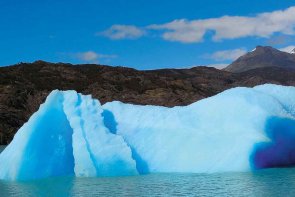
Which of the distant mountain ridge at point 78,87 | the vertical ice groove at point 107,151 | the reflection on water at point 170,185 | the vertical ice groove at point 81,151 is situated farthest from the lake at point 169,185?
the distant mountain ridge at point 78,87

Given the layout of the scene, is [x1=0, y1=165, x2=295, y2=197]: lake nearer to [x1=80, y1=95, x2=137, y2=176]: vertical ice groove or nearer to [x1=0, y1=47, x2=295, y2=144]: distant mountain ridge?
[x1=80, y1=95, x2=137, y2=176]: vertical ice groove

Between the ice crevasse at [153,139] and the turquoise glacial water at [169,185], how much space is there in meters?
0.83

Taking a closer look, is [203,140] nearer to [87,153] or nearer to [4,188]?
[87,153]

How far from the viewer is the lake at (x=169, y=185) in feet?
50.9

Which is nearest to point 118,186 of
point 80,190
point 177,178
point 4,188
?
point 80,190

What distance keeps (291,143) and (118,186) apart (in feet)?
28.5

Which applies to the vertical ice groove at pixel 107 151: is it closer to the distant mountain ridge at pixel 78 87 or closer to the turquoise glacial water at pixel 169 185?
the turquoise glacial water at pixel 169 185

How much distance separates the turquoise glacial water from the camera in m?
15.5

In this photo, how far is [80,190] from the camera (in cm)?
1672

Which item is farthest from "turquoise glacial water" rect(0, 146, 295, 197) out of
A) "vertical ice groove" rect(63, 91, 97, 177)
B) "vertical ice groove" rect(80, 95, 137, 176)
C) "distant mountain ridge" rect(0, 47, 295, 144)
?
"distant mountain ridge" rect(0, 47, 295, 144)

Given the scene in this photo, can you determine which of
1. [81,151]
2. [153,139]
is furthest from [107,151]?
[153,139]

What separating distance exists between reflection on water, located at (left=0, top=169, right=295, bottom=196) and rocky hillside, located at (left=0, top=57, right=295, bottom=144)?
186 ft

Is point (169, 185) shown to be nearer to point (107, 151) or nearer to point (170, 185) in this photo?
point (170, 185)

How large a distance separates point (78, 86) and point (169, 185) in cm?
8468
